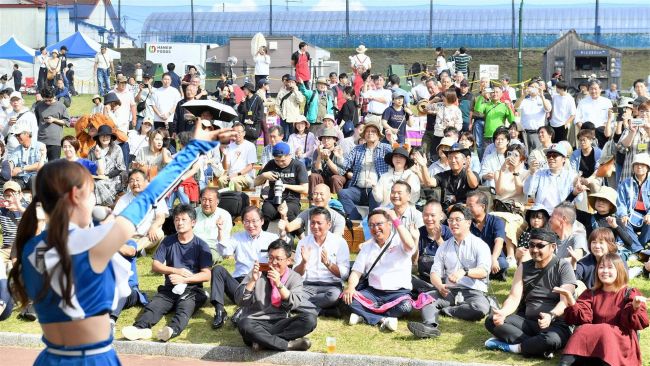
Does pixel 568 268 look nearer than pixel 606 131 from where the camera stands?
Yes

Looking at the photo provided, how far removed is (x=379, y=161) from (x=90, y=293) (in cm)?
915

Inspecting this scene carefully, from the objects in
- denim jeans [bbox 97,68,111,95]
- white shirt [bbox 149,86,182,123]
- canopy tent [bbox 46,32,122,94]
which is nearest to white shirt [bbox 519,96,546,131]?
white shirt [bbox 149,86,182,123]

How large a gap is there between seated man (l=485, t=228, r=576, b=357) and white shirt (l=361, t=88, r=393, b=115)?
980 cm

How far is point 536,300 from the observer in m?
9.52

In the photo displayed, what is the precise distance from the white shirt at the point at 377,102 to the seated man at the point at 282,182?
579cm

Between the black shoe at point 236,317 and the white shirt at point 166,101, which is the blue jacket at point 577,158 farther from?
the white shirt at point 166,101

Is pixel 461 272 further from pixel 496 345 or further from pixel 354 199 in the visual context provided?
pixel 354 199

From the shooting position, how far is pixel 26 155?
1608cm

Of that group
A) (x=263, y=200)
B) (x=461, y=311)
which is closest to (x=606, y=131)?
(x=263, y=200)

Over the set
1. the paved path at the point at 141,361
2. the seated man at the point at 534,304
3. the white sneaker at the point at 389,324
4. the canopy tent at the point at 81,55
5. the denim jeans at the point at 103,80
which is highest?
the canopy tent at the point at 81,55

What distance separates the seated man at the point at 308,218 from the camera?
1166 cm

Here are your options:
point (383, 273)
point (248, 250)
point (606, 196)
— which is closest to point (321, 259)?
point (383, 273)

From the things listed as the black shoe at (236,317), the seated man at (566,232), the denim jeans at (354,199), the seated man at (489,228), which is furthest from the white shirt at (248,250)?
the seated man at (566,232)

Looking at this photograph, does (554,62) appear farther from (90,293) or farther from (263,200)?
(90,293)
